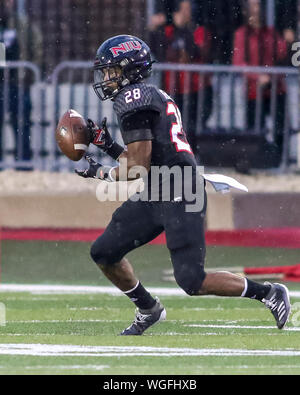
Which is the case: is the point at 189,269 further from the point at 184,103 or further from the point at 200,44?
the point at 200,44

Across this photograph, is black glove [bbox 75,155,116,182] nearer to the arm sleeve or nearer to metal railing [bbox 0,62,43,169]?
the arm sleeve

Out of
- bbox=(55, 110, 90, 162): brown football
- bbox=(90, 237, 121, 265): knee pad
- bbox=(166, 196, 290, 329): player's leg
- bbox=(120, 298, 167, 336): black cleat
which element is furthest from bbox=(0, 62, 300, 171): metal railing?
bbox=(166, 196, 290, 329): player's leg

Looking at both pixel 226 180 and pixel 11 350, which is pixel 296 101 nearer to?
pixel 226 180

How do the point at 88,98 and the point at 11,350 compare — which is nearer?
the point at 11,350

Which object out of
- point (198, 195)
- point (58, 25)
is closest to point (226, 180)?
point (198, 195)

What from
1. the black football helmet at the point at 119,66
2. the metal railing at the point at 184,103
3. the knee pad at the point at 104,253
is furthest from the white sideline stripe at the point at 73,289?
the metal railing at the point at 184,103

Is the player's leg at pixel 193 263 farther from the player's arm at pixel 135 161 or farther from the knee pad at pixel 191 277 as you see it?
the player's arm at pixel 135 161

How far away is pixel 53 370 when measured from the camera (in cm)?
691

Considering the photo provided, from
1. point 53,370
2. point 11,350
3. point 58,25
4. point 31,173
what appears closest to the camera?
point 53,370

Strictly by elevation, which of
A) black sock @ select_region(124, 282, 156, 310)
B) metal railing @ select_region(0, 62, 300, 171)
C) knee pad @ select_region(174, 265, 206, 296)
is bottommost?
metal railing @ select_region(0, 62, 300, 171)

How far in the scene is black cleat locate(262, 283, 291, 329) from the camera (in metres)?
8.44

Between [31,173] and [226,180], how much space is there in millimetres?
7107

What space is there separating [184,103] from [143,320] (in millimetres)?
6727

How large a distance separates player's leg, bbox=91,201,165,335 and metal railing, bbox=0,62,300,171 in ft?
21.3
